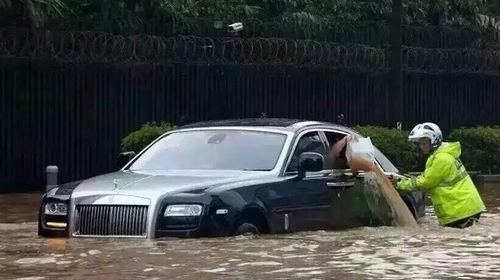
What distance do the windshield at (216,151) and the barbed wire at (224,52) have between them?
9477mm

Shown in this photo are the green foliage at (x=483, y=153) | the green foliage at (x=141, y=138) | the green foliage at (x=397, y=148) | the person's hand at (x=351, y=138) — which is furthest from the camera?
the green foliage at (x=483, y=153)

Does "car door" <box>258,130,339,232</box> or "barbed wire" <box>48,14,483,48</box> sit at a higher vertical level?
"barbed wire" <box>48,14,483,48</box>

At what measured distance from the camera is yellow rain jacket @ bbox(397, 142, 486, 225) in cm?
1355

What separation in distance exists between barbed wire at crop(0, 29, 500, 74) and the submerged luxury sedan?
30.1 feet

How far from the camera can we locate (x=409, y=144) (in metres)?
20.5

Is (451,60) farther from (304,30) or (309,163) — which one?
(309,163)

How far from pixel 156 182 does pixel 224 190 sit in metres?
0.66

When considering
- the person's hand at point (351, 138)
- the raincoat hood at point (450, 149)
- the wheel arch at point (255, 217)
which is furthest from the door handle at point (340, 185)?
the wheel arch at point (255, 217)


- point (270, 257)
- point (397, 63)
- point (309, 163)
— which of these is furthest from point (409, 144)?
point (270, 257)

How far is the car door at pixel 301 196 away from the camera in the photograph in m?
12.9

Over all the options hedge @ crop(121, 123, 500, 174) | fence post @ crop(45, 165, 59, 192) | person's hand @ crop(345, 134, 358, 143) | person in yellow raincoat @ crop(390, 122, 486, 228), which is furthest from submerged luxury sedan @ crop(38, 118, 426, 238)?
hedge @ crop(121, 123, 500, 174)

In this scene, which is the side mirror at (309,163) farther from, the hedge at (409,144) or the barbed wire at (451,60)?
the barbed wire at (451,60)

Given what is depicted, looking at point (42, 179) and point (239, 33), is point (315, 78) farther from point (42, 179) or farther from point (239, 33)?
point (42, 179)

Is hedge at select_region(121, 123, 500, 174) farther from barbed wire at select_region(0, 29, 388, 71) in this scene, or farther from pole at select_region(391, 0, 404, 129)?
barbed wire at select_region(0, 29, 388, 71)
